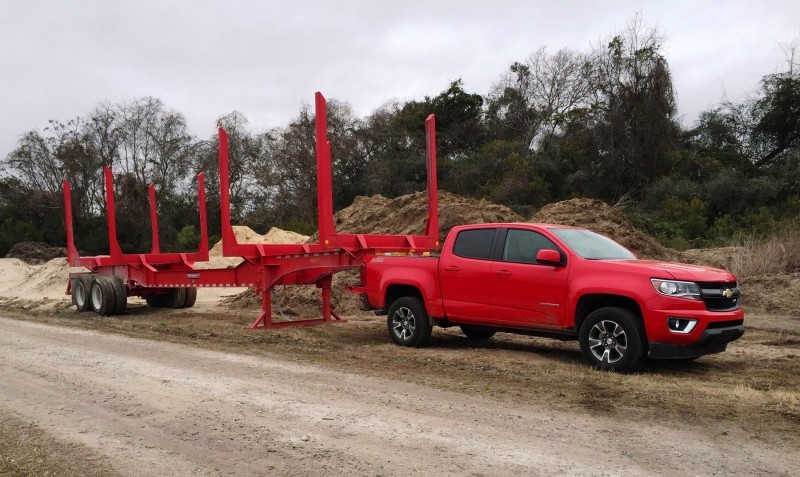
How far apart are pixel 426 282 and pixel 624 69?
2651cm

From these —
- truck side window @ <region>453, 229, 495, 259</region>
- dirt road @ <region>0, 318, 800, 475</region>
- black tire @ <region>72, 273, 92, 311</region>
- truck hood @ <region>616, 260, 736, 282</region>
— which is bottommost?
dirt road @ <region>0, 318, 800, 475</region>

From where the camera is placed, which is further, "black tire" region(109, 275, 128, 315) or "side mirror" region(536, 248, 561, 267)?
"black tire" region(109, 275, 128, 315)

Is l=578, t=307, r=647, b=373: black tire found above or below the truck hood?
below

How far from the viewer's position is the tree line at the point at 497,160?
96.5 ft

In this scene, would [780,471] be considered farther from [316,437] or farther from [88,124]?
[88,124]

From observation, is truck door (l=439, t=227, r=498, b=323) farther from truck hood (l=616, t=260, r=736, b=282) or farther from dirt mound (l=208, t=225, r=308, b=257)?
dirt mound (l=208, t=225, r=308, b=257)

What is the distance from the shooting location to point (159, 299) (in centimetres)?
1889

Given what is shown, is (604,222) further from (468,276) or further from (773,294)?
(468,276)

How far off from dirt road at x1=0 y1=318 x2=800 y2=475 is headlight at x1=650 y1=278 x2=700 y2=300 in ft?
7.75

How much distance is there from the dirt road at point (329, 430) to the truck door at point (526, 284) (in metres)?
2.19

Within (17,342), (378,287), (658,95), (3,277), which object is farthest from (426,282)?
(3,277)

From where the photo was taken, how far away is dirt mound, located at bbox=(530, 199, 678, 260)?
1844cm

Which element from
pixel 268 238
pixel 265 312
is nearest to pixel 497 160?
pixel 268 238

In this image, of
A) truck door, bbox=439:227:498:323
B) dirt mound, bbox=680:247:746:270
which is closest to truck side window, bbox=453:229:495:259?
truck door, bbox=439:227:498:323
